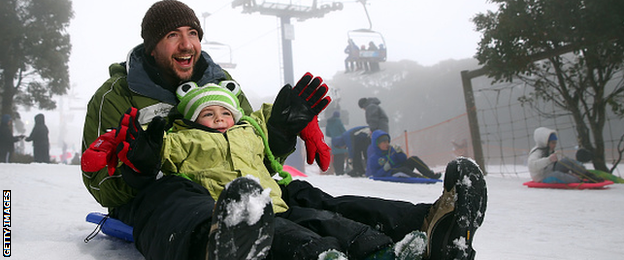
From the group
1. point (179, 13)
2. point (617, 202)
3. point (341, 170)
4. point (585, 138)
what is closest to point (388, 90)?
point (341, 170)

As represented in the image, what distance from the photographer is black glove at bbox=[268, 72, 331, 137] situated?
5.40ft

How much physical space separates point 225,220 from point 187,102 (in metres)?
0.88

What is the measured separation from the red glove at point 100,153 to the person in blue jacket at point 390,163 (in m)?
5.12

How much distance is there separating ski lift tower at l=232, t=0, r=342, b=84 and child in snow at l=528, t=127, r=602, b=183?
2044 centimetres

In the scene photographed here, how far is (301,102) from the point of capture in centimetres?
165

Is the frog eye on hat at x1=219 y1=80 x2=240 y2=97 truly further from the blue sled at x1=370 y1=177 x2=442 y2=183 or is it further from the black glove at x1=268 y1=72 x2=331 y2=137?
the blue sled at x1=370 y1=177 x2=442 y2=183

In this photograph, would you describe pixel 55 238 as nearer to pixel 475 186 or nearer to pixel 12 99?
pixel 475 186

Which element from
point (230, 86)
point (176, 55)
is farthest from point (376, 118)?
point (176, 55)

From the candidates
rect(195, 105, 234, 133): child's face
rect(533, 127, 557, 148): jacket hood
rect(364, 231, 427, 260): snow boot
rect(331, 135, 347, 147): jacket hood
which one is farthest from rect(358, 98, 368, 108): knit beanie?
rect(364, 231, 427, 260): snow boot

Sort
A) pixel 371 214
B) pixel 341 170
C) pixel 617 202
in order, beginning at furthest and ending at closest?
pixel 341 170 < pixel 617 202 < pixel 371 214

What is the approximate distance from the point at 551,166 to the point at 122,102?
5017mm

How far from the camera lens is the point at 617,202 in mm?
3625

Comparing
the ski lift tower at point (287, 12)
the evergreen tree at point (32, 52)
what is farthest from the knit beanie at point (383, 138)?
the ski lift tower at point (287, 12)

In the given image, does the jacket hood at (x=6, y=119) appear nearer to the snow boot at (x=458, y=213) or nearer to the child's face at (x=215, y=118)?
the child's face at (x=215, y=118)
